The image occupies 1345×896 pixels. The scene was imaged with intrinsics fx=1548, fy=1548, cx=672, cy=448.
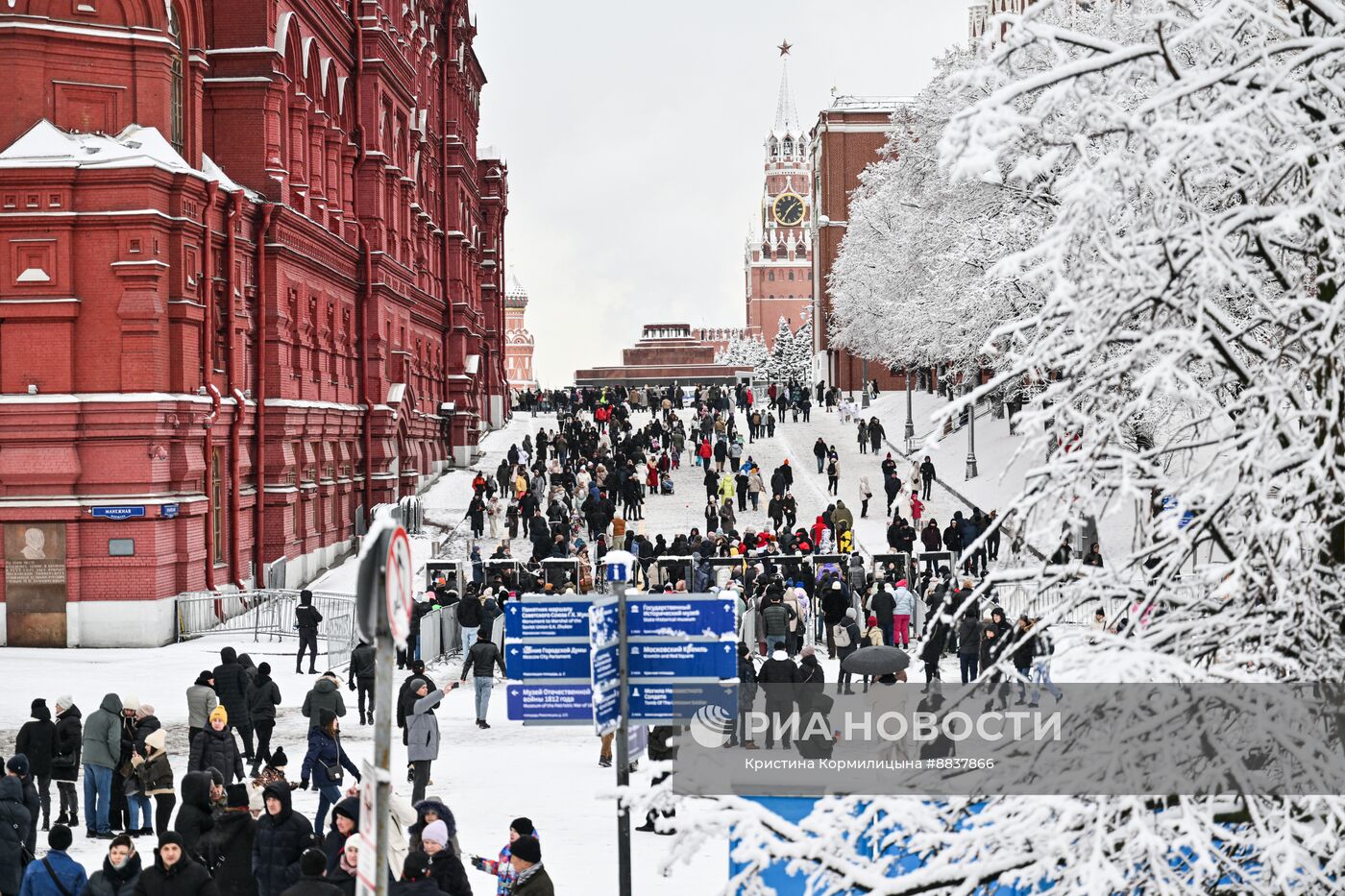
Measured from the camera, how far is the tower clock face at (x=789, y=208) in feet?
584

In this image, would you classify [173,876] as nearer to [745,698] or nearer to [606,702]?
[606,702]

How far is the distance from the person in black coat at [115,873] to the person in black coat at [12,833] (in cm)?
222

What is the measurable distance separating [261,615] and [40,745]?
13.7m

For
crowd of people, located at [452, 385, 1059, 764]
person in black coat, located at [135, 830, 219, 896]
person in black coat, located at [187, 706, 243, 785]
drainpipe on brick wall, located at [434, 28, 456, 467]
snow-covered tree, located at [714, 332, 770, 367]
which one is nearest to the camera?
person in black coat, located at [135, 830, 219, 896]

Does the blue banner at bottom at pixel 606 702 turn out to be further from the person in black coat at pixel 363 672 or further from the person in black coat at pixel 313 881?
the person in black coat at pixel 363 672

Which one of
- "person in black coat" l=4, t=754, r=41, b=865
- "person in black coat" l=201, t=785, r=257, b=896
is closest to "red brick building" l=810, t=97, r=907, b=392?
"person in black coat" l=4, t=754, r=41, b=865

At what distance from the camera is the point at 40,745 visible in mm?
15453

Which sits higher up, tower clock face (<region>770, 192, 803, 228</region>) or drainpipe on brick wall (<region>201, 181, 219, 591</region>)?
tower clock face (<region>770, 192, 803, 228</region>)

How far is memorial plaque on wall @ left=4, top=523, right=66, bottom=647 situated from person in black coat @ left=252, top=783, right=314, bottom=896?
1860 cm

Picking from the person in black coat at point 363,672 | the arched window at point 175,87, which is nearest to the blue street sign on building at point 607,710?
the person in black coat at point 363,672

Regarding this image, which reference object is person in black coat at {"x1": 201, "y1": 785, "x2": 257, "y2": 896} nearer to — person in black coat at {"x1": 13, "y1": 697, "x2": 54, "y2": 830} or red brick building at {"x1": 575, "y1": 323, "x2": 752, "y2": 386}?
person in black coat at {"x1": 13, "y1": 697, "x2": 54, "y2": 830}

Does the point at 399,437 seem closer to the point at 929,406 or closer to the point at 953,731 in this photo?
the point at 929,406

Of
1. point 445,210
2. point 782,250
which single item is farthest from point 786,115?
point 445,210

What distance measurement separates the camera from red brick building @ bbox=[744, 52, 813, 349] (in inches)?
7544
